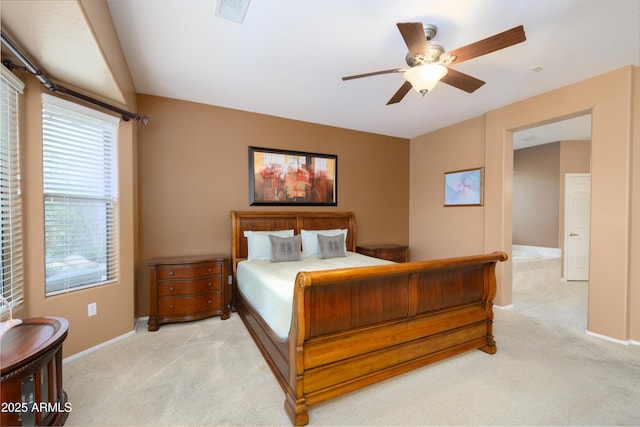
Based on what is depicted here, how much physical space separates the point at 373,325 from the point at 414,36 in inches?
80.3

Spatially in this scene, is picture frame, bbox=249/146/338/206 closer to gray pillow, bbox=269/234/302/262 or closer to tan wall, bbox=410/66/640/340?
gray pillow, bbox=269/234/302/262

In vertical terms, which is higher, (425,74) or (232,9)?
(232,9)

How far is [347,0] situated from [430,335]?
2.64 metres

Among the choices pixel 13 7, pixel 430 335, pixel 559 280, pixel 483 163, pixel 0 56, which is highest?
pixel 13 7

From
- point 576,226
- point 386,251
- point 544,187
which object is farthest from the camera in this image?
point 544,187

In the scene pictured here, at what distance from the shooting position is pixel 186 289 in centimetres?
316

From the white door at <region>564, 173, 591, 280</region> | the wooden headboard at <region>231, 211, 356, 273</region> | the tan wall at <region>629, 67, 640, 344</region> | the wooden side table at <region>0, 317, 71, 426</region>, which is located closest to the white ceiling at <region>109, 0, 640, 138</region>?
the tan wall at <region>629, 67, 640, 344</region>

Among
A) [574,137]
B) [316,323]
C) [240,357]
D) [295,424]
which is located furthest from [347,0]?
[574,137]

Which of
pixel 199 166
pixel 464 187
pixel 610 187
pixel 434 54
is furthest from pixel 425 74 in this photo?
pixel 199 166

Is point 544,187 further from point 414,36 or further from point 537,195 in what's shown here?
point 414,36

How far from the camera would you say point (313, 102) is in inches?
143

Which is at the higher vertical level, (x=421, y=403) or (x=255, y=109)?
(x=255, y=109)

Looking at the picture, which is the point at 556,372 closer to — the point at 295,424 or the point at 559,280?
the point at 295,424

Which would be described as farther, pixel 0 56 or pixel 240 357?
pixel 240 357
